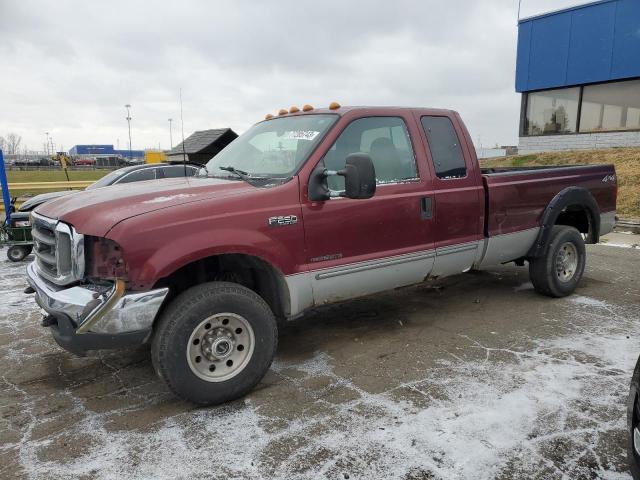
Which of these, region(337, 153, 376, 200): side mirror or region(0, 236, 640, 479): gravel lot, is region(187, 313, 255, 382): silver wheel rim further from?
region(337, 153, 376, 200): side mirror

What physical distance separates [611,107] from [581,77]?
1.43 m

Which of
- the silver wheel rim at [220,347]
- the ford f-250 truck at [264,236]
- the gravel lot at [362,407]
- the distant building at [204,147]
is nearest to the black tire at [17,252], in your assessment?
the gravel lot at [362,407]

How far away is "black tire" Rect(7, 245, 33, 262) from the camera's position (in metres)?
8.18

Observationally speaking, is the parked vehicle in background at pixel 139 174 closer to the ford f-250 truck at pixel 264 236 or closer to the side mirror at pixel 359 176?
the ford f-250 truck at pixel 264 236

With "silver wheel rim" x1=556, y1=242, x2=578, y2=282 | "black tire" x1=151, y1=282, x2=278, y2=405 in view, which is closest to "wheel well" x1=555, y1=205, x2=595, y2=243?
"silver wheel rim" x1=556, y1=242, x2=578, y2=282

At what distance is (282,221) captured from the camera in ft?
11.3

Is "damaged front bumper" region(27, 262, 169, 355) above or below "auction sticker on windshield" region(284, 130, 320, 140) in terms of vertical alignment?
below

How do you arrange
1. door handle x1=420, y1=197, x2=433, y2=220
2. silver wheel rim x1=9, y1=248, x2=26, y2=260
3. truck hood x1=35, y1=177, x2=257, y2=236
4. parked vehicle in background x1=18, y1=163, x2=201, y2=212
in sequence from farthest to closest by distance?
parked vehicle in background x1=18, y1=163, x2=201, y2=212 → silver wheel rim x1=9, y1=248, x2=26, y2=260 → door handle x1=420, y1=197, x2=433, y2=220 → truck hood x1=35, y1=177, x2=257, y2=236

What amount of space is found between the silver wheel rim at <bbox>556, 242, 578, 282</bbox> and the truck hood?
3926mm

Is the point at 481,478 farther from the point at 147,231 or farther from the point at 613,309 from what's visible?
the point at 613,309

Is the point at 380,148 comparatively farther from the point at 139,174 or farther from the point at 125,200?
the point at 139,174

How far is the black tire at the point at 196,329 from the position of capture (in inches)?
119

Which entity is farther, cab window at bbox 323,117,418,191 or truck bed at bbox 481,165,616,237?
truck bed at bbox 481,165,616,237

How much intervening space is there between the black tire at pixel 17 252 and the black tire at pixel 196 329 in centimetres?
657
